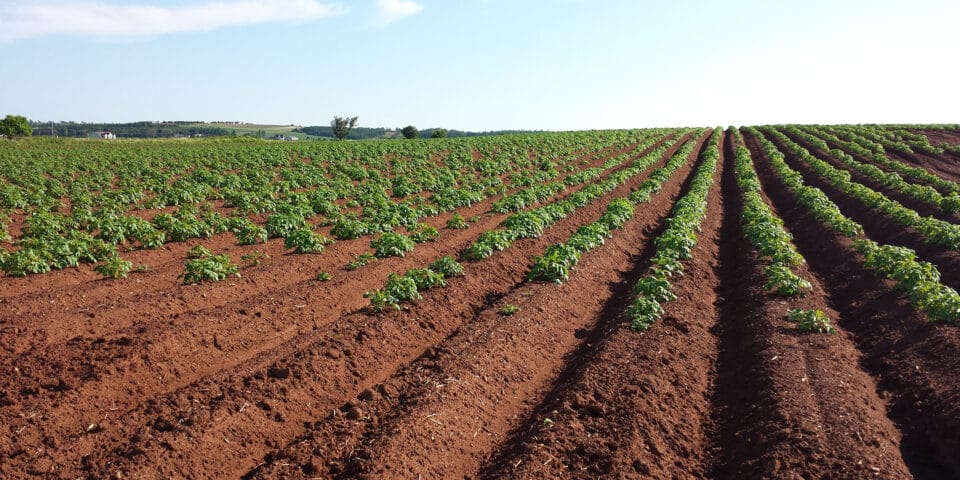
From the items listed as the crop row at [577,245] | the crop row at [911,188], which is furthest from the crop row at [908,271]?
the crop row at [577,245]

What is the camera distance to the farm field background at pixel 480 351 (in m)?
6.42

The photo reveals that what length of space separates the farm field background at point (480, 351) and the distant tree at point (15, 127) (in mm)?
94671

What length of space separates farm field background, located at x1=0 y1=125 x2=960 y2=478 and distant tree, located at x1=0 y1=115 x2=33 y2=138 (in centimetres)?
9467

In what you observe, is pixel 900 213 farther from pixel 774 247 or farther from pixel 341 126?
pixel 341 126

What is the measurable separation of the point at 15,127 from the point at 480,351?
115264 mm

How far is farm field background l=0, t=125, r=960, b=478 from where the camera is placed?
6418 millimetres

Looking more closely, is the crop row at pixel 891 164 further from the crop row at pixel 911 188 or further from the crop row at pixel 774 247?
the crop row at pixel 774 247

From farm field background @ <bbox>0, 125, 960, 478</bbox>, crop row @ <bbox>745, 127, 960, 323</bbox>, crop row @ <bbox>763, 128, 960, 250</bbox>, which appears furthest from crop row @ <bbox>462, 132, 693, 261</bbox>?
crop row @ <bbox>763, 128, 960, 250</bbox>

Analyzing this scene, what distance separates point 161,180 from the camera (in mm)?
32500

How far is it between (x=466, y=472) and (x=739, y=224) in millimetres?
17143

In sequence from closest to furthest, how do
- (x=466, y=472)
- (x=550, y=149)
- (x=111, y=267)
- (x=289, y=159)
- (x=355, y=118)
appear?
1. (x=466, y=472)
2. (x=111, y=267)
3. (x=289, y=159)
4. (x=550, y=149)
5. (x=355, y=118)

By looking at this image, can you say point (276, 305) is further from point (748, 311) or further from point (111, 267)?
point (748, 311)

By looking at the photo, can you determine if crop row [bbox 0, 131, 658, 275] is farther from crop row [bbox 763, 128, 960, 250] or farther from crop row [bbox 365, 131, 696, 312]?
crop row [bbox 763, 128, 960, 250]

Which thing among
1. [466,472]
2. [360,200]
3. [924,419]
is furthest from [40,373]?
[360,200]
